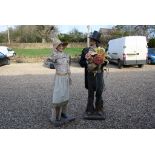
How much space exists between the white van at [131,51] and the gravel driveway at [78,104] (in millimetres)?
4451

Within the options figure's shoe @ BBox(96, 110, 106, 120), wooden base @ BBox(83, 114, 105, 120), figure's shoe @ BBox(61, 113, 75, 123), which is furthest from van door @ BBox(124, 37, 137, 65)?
figure's shoe @ BBox(61, 113, 75, 123)

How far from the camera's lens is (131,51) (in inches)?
676

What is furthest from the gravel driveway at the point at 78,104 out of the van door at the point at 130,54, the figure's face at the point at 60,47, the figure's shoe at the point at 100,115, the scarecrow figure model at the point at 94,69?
the van door at the point at 130,54

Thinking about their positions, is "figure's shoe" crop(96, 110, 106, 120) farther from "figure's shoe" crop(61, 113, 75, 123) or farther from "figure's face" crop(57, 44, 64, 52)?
"figure's face" crop(57, 44, 64, 52)

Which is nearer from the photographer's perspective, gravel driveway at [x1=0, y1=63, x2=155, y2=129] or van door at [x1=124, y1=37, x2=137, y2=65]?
gravel driveway at [x1=0, y1=63, x2=155, y2=129]

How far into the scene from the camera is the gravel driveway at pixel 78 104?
6090mm

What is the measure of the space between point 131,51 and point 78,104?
10.0 metres

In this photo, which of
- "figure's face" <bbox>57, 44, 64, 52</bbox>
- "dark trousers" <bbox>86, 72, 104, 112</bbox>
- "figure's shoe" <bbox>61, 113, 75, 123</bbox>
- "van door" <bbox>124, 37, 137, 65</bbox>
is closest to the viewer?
"figure's face" <bbox>57, 44, 64, 52</bbox>

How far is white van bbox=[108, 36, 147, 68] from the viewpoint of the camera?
56.0 ft

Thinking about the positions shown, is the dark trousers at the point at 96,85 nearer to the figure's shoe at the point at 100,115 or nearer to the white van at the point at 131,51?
the figure's shoe at the point at 100,115

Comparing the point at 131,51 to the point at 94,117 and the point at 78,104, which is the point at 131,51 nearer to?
the point at 78,104

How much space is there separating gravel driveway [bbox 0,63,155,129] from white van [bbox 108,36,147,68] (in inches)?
175

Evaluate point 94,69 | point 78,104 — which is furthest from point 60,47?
point 78,104
